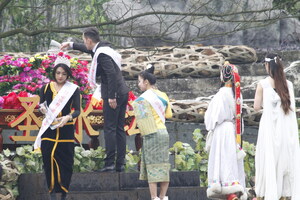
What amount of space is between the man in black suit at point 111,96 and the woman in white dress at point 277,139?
5.39 feet

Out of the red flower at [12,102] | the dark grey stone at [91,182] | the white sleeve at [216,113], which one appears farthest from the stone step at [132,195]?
the red flower at [12,102]

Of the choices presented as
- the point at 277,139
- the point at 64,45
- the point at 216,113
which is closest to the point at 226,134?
the point at 216,113

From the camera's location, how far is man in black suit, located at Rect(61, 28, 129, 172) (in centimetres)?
1057

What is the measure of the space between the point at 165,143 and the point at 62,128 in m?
1.22

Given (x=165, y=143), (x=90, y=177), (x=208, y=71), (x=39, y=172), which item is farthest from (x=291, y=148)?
(x=208, y=71)

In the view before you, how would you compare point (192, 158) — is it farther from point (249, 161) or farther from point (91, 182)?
point (91, 182)

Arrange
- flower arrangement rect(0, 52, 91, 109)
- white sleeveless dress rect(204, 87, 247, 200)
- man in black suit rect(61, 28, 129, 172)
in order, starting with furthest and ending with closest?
1. flower arrangement rect(0, 52, 91, 109)
2. man in black suit rect(61, 28, 129, 172)
3. white sleeveless dress rect(204, 87, 247, 200)

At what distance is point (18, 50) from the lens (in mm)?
18016

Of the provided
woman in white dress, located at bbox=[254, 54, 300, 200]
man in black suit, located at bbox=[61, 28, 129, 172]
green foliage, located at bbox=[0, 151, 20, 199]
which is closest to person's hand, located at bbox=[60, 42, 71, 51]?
man in black suit, located at bbox=[61, 28, 129, 172]

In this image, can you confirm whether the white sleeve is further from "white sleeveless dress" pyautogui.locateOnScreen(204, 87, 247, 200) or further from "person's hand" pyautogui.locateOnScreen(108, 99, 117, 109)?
"person's hand" pyautogui.locateOnScreen(108, 99, 117, 109)

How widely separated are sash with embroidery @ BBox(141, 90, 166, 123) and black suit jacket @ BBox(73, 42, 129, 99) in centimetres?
47

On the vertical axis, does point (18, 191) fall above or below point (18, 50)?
below

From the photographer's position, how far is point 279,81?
32.8 feet

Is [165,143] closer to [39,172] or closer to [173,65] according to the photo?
[39,172]
